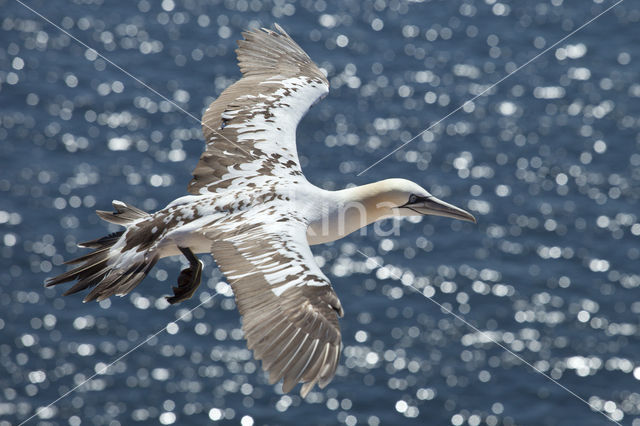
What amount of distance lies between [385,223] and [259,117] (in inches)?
1089

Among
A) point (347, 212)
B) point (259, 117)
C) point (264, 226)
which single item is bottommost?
point (347, 212)

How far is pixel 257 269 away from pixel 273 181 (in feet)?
9.18

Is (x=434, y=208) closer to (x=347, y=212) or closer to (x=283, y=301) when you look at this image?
(x=347, y=212)

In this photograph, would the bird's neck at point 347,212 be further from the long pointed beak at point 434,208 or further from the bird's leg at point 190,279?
the bird's leg at point 190,279

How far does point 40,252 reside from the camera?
1823 inches

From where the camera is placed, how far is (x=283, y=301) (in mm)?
13414

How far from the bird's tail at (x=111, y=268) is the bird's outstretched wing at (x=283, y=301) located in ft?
3.95

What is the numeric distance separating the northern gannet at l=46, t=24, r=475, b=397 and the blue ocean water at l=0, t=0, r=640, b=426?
25437 millimetres

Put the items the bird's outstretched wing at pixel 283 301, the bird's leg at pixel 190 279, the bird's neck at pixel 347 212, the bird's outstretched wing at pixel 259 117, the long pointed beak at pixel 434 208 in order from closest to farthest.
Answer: the bird's outstretched wing at pixel 283 301
the bird's leg at pixel 190 279
the bird's neck at pixel 347 212
the long pointed beak at pixel 434 208
the bird's outstretched wing at pixel 259 117

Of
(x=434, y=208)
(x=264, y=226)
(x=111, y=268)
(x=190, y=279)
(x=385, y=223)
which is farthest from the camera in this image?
(x=385, y=223)

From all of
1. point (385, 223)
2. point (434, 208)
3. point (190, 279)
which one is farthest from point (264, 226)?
point (385, 223)

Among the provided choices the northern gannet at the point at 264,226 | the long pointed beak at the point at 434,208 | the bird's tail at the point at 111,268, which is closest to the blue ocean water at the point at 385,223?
the northern gannet at the point at 264,226

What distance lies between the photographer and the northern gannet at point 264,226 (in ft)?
42.8

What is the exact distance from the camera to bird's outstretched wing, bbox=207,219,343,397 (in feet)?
41.7
